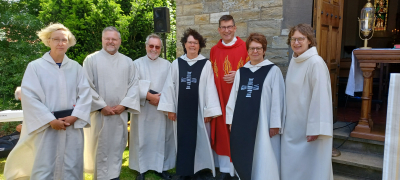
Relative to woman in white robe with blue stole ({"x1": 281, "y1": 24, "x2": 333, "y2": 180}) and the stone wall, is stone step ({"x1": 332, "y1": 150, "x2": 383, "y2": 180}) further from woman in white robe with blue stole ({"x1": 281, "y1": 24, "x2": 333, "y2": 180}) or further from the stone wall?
the stone wall

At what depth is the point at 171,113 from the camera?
3748 mm

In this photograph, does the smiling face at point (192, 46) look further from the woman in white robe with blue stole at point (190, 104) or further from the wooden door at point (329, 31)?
the wooden door at point (329, 31)

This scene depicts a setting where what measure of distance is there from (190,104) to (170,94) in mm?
277

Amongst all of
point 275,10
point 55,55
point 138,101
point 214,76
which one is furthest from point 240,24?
point 55,55

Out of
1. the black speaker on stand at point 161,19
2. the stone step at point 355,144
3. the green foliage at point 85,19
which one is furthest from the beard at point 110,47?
the green foliage at point 85,19

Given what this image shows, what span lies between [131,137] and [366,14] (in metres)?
3.54

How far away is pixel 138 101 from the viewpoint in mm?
3686

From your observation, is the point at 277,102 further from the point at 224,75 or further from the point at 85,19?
the point at 85,19

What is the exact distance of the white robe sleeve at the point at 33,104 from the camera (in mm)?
2918

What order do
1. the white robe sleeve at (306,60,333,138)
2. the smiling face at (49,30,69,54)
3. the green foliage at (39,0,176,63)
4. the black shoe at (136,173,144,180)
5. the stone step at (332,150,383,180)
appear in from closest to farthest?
the white robe sleeve at (306,60,333,138) < the smiling face at (49,30,69,54) < the stone step at (332,150,383,180) < the black shoe at (136,173,144,180) < the green foliage at (39,0,176,63)

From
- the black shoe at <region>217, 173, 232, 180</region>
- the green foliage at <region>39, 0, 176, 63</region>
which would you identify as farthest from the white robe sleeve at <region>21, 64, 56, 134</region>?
the green foliage at <region>39, 0, 176, 63</region>

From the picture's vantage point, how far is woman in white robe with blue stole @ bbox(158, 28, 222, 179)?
366 centimetres

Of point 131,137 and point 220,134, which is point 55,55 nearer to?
point 131,137

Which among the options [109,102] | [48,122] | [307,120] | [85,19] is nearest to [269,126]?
[307,120]
